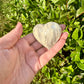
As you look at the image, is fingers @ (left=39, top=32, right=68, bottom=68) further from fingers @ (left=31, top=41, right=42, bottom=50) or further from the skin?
fingers @ (left=31, top=41, right=42, bottom=50)

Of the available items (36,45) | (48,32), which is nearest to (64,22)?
(48,32)

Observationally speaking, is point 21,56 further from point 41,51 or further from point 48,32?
point 48,32

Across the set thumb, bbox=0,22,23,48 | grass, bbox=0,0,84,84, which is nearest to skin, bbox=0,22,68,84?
thumb, bbox=0,22,23,48

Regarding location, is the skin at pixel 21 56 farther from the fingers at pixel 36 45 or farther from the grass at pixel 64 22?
the grass at pixel 64 22

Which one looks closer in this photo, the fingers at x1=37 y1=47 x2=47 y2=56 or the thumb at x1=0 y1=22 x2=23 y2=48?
the thumb at x1=0 y1=22 x2=23 y2=48

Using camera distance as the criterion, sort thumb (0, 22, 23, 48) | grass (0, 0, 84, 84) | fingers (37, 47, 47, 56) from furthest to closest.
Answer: fingers (37, 47, 47, 56) < thumb (0, 22, 23, 48) < grass (0, 0, 84, 84)

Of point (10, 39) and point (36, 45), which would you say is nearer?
point (10, 39)

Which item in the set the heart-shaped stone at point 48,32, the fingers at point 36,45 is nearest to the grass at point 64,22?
the heart-shaped stone at point 48,32

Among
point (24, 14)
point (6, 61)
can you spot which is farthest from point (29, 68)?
point (24, 14)
